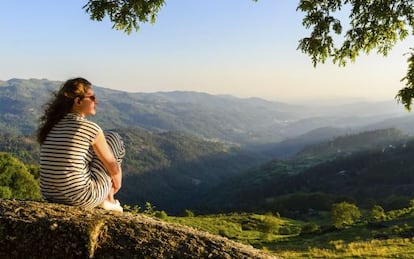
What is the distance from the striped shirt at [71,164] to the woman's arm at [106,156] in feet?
0.36

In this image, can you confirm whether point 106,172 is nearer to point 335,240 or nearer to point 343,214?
point 335,240

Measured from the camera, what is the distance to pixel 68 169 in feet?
24.8

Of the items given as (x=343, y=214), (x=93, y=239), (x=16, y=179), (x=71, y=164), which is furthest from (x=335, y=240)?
(x=93, y=239)

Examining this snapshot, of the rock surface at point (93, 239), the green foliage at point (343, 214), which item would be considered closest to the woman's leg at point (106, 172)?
the rock surface at point (93, 239)

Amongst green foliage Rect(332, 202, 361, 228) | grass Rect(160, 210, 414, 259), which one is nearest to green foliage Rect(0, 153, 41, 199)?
grass Rect(160, 210, 414, 259)

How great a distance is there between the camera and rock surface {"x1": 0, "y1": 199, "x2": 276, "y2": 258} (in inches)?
262

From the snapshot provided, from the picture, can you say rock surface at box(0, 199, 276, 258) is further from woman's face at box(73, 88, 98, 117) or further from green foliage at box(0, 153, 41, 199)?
green foliage at box(0, 153, 41, 199)

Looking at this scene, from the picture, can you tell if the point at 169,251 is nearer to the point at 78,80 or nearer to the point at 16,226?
the point at 16,226

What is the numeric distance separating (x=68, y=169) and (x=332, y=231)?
210ft

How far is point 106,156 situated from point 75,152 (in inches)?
21.7

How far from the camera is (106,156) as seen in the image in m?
7.82

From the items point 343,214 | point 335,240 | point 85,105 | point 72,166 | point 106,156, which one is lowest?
point 343,214

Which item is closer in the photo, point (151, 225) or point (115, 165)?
point (151, 225)

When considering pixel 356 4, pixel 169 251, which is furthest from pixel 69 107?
pixel 356 4
